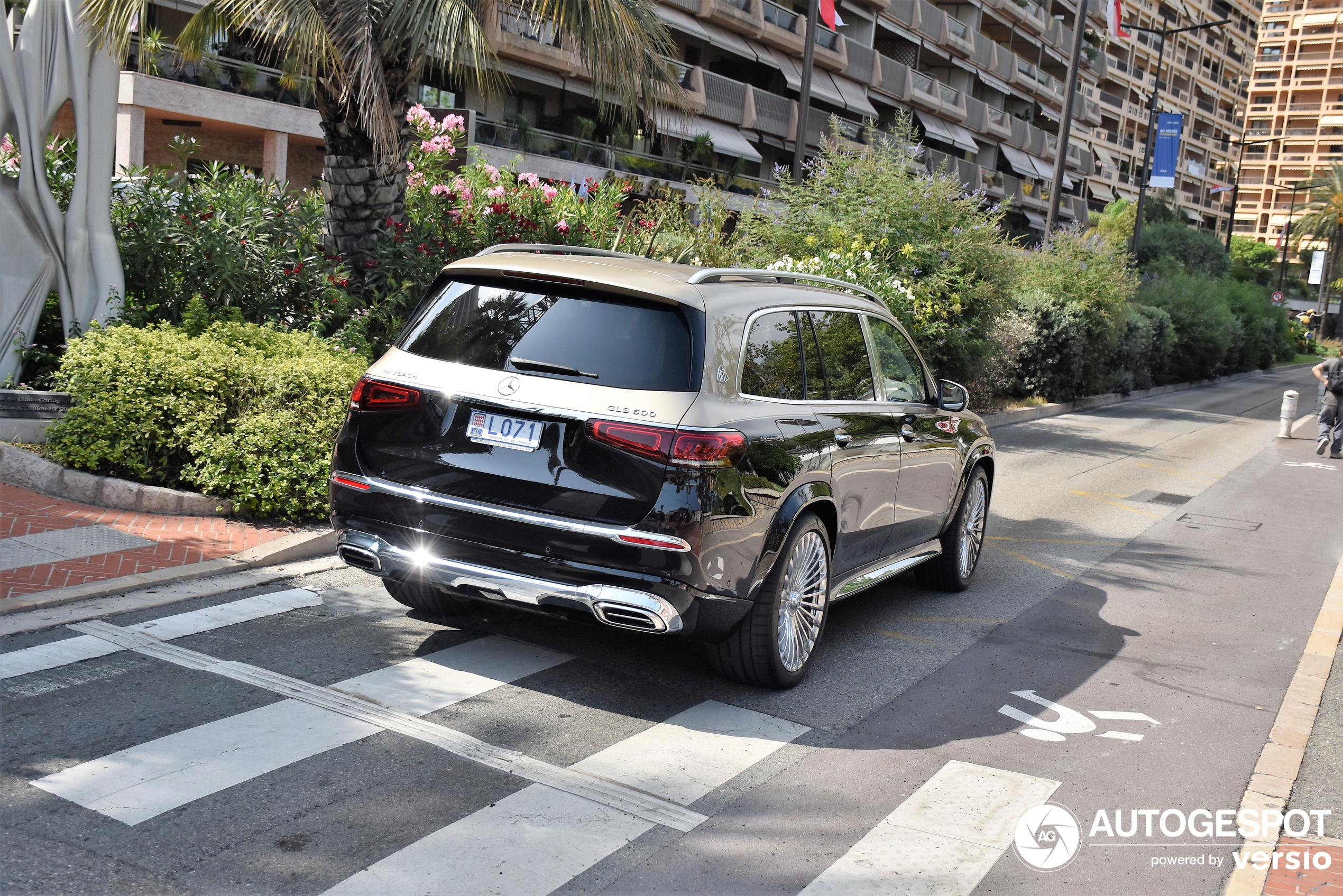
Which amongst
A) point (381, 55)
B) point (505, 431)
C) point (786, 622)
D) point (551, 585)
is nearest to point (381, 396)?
point (505, 431)

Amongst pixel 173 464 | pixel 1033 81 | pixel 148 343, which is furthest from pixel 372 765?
pixel 1033 81

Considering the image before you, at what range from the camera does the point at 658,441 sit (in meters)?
4.75

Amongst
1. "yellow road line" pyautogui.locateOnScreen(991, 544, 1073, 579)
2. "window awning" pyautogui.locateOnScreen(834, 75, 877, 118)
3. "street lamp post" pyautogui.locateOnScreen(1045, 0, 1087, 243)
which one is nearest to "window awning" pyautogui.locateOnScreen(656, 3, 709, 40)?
"window awning" pyautogui.locateOnScreen(834, 75, 877, 118)

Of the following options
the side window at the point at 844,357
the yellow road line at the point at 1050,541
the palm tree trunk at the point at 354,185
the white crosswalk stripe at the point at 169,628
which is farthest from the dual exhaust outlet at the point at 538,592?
the palm tree trunk at the point at 354,185

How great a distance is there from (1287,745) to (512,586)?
11.9ft

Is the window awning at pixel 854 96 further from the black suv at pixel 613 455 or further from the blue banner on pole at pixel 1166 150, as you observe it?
the black suv at pixel 613 455

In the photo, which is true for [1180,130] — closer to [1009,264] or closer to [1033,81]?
[1009,264]

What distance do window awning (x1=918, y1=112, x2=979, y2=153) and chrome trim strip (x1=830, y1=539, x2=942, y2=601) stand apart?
44.9 meters

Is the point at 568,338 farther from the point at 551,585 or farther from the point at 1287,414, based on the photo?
the point at 1287,414

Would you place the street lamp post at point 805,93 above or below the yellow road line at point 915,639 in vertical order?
above

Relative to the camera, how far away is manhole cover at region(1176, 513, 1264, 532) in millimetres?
11906

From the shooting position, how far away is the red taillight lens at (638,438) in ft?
15.6

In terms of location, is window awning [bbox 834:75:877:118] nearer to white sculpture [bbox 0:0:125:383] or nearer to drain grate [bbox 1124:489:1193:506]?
drain grate [bbox 1124:489:1193:506]

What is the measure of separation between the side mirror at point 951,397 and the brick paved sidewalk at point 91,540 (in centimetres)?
413
